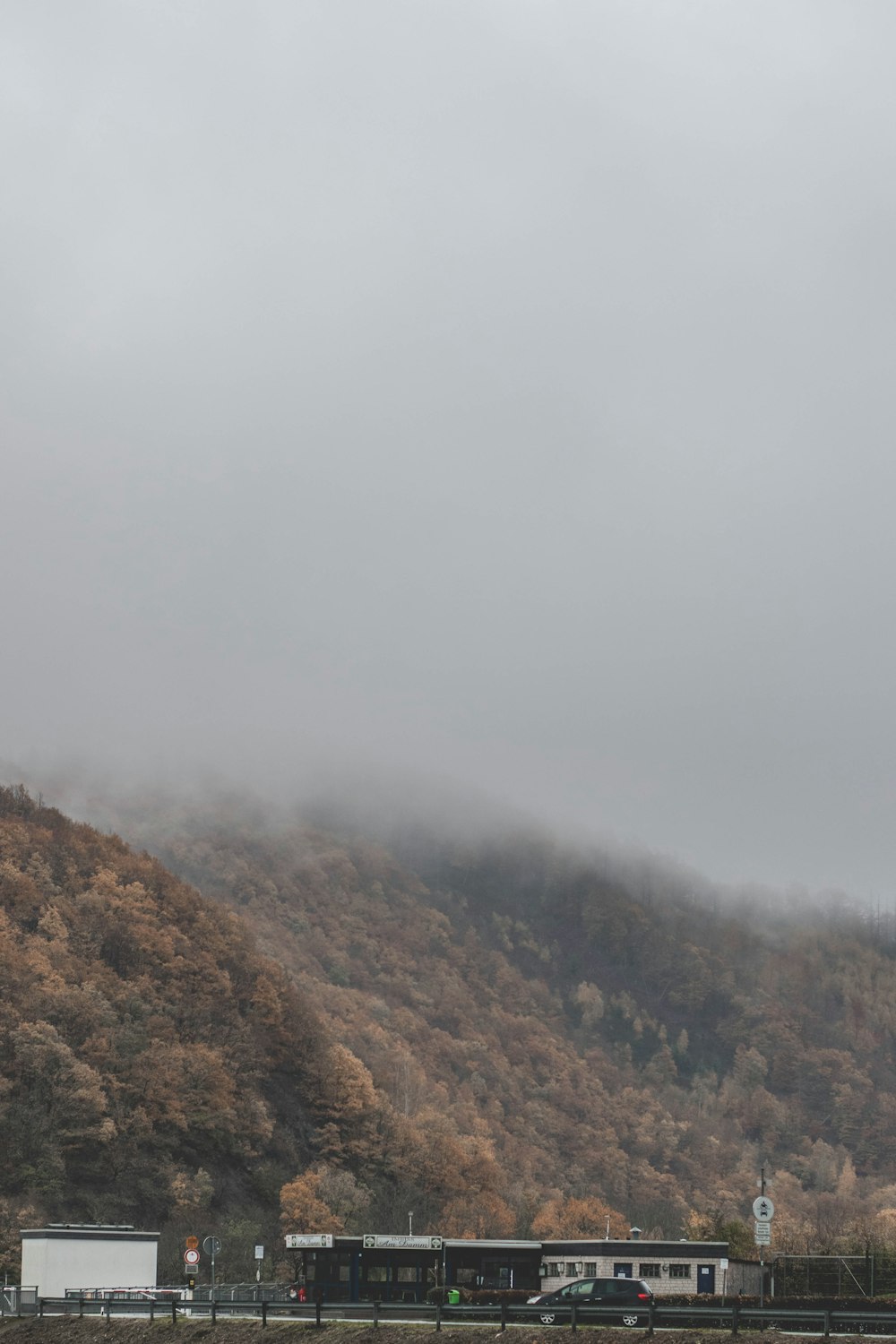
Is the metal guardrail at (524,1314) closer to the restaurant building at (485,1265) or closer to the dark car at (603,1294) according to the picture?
the dark car at (603,1294)

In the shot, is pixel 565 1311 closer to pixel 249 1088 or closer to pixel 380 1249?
pixel 380 1249

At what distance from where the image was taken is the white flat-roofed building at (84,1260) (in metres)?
77.4

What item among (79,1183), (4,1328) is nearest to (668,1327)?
(4,1328)

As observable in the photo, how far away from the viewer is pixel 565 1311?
5100 cm

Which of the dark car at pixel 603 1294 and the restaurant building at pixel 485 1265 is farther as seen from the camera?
the restaurant building at pixel 485 1265

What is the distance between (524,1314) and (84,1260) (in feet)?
109

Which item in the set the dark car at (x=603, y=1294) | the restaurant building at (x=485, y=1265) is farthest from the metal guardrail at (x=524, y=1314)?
the restaurant building at (x=485, y=1265)

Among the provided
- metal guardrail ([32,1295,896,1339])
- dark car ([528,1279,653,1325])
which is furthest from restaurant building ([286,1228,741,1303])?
dark car ([528,1279,653,1325])

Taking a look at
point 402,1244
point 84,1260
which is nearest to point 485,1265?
point 402,1244

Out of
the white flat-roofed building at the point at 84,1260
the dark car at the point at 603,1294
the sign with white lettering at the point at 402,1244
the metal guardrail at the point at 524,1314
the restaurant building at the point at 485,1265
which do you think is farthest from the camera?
the sign with white lettering at the point at 402,1244

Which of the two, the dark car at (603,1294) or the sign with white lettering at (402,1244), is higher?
the dark car at (603,1294)

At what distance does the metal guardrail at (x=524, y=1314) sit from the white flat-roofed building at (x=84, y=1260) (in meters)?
10.6

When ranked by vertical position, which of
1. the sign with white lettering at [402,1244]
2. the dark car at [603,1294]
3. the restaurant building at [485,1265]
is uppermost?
the dark car at [603,1294]

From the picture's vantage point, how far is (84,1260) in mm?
79125
